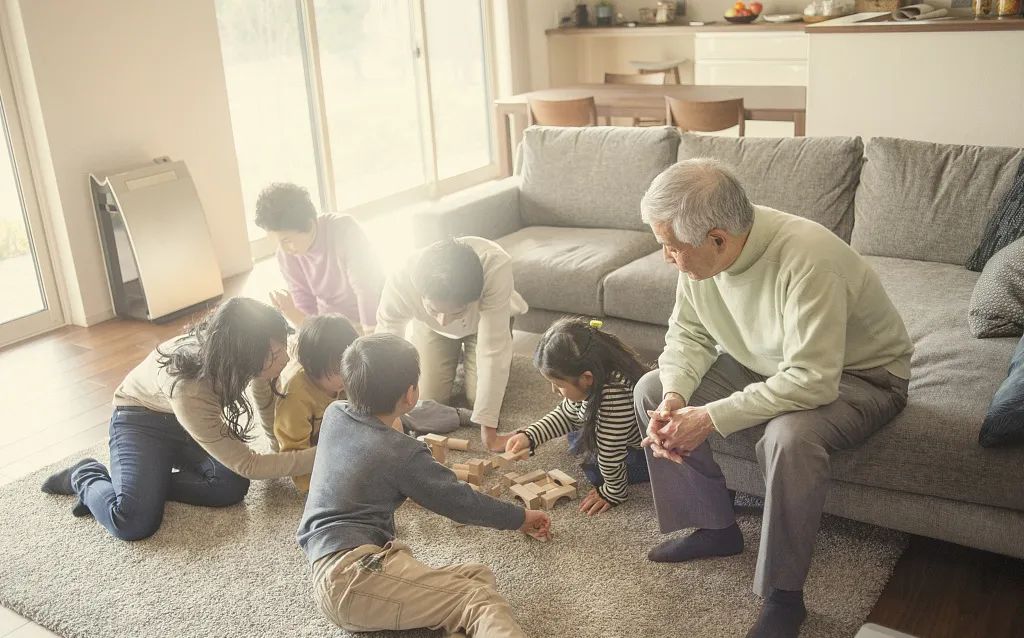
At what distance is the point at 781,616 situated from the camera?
6.74ft

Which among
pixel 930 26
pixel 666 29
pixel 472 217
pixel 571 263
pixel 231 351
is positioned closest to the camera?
pixel 231 351

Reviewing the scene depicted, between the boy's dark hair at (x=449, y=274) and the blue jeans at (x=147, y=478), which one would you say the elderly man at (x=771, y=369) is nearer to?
the boy's dark hair at (x=449, y=274)

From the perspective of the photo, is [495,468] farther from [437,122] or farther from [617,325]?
[437,122]

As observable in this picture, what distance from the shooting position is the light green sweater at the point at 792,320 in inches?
82.0

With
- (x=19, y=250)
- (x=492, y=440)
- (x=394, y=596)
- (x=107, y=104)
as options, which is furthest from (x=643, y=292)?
(x=19, y=250)

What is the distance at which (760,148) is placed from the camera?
354 centimetres

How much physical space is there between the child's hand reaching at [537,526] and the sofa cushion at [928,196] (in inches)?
61.4

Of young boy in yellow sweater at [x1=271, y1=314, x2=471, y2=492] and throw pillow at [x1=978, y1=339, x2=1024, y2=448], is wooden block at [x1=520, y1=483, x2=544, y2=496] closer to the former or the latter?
young boy in yellow sweater at [x1=271, y1=314, x2=471, y2=492]

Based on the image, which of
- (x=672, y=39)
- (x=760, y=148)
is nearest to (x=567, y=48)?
(x=672, y=39)

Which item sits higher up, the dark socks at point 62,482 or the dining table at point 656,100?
the dining table at point 656,100

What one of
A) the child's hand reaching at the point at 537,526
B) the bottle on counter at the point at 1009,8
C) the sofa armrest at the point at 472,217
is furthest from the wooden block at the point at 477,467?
the bottle on counter at the point at 1009,8

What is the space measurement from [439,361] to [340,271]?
1.52 feet

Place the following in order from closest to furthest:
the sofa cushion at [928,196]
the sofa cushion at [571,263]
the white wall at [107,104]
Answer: the sofa cushion at [928,196] → the sofa cushion at [571,263] → the white wall at [107,104]

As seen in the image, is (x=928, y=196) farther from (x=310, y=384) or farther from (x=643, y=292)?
(x=310, y=384)
